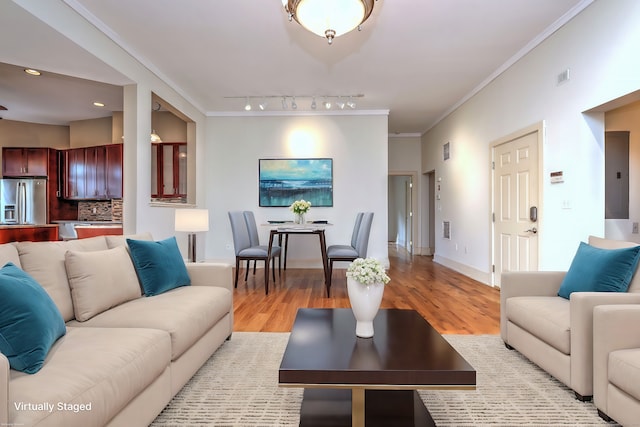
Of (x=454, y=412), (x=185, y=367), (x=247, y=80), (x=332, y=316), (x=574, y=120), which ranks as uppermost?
(x=247, y=80)

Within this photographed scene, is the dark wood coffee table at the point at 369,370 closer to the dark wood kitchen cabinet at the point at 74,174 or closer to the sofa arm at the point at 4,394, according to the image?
the sofa arm at the point at 4,394

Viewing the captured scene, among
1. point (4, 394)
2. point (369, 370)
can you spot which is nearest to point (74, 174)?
point (4, 394)

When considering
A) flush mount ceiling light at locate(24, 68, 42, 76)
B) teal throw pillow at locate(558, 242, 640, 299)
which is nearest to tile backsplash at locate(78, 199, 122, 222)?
flush mount ceiling light at locate(24, 68, 42, 76)

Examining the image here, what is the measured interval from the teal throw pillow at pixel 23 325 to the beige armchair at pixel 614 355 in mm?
2382

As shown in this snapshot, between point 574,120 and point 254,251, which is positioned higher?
point 574,120

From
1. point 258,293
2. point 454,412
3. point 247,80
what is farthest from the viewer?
point 247,80

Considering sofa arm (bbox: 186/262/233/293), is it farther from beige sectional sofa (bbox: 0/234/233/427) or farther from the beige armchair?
the beige armchair

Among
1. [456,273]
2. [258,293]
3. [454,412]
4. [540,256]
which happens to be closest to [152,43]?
[258,293]

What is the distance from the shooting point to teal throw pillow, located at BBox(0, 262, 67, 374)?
47.0 inches

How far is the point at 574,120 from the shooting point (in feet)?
10.5

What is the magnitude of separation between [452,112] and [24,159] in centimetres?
788

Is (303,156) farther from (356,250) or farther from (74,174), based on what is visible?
(74,174)

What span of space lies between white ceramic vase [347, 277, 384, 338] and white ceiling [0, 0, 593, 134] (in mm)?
2562

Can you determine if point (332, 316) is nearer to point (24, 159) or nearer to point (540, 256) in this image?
point (540, 256)
